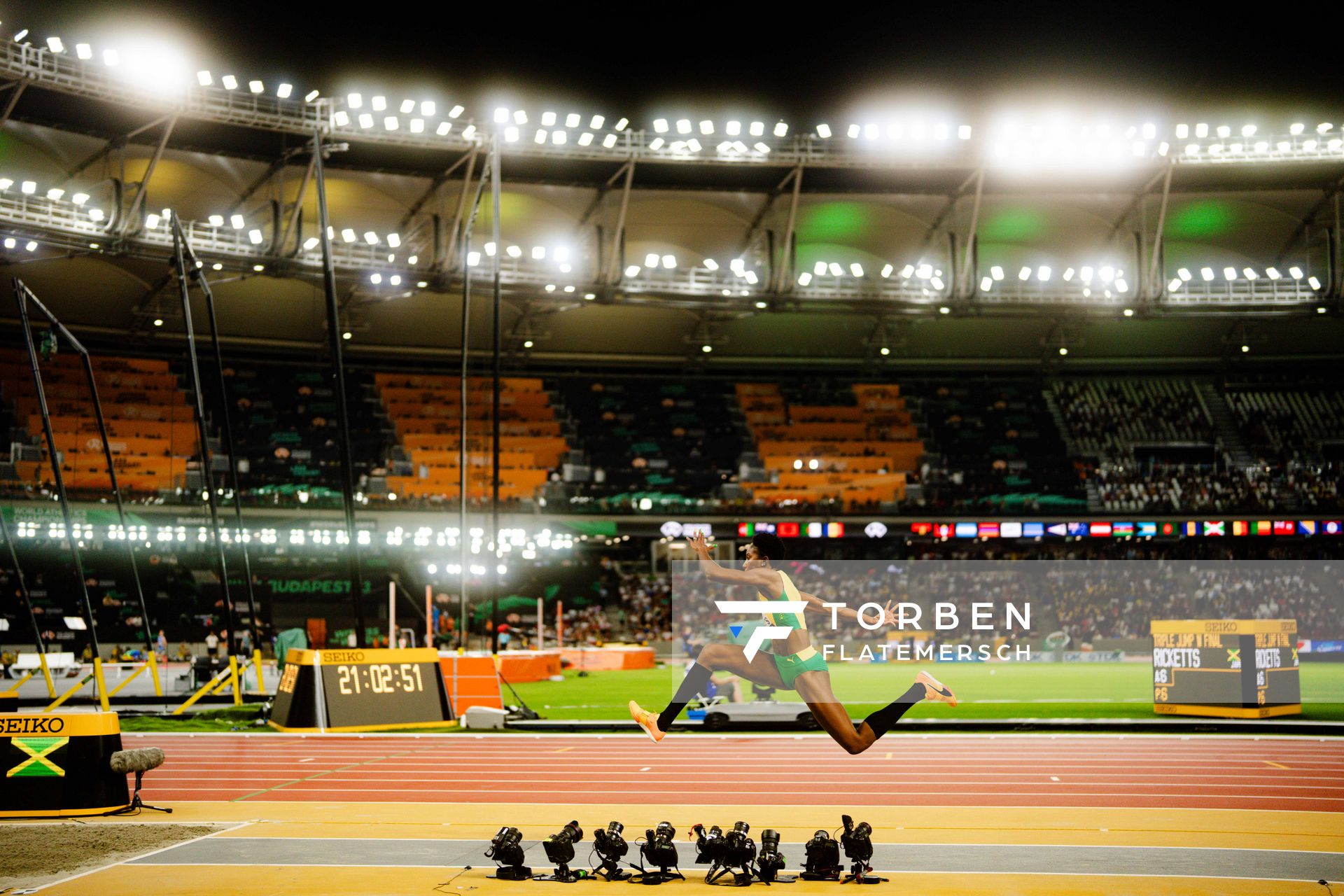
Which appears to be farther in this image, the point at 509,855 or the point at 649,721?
the point at 509,855

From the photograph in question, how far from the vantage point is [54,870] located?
7754 millimetres

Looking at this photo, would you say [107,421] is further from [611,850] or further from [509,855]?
[611,850]

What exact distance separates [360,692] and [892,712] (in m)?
11.7

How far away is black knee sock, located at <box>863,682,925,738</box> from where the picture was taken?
676 cm

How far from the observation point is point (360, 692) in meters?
16.9

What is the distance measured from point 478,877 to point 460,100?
3617cm

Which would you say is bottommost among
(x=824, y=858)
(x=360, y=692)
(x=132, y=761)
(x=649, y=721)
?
(x=824, y=858)

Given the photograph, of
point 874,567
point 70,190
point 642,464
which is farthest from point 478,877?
point 642,464

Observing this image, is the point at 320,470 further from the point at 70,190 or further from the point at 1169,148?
the point at 1169,148

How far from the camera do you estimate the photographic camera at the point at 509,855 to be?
7449 millimetres

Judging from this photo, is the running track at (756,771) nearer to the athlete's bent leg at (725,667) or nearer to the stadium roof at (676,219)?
the athlete's bent leg at (725,667)

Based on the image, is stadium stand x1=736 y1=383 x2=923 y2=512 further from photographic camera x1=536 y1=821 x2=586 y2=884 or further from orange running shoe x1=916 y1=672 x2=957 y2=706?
orange running shoe x1=916 y1=672 x2=957 y2=706

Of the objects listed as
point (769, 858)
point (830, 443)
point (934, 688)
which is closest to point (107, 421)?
point (830, 443)

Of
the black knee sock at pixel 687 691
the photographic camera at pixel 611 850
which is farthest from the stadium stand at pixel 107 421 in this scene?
the black knee sock at pixel 687 691
